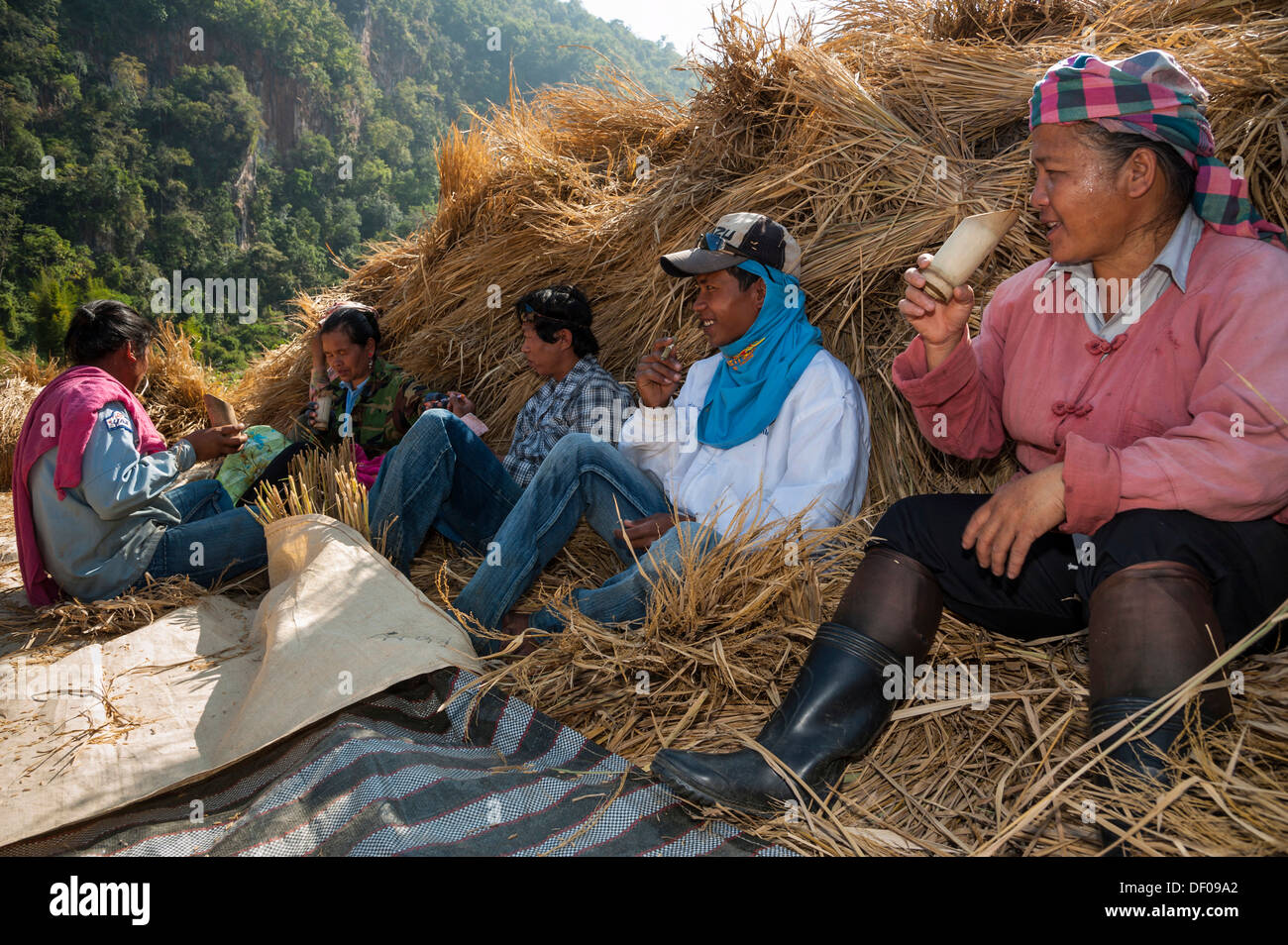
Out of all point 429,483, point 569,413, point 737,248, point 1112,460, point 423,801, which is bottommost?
point 423,801

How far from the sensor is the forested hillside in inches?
1294

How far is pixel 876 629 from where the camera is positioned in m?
1.62

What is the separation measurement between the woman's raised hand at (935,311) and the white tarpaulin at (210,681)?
132 centimetres

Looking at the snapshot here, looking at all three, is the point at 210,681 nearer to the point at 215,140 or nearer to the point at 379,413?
the point at 379,413

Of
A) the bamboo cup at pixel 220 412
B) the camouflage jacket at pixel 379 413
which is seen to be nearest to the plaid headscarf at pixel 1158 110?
the camouflage jacket at pixel 379 413

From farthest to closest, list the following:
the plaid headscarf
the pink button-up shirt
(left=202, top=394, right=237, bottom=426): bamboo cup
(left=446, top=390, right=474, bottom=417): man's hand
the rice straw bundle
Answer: (left=446, top=390, right=474, bottom=417): man's hand < (left=202, top=394, right=237, bottom=426): bamboo cup < the rice straw bundle < the plaid headscarf < the pink button-up shirt

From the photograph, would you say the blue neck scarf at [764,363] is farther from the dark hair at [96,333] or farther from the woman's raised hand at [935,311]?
the dark hair at [96,333]

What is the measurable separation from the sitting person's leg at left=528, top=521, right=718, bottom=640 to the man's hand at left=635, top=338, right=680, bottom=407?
642 mm

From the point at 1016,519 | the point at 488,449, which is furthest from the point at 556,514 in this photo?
the point at 1016,519

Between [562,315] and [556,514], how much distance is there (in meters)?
1.05

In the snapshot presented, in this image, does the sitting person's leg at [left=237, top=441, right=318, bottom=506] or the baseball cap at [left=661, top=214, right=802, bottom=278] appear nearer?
the baseball cap at [left=661, top=214, right=802, bottom=278]

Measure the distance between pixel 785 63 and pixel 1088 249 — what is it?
1960 mm

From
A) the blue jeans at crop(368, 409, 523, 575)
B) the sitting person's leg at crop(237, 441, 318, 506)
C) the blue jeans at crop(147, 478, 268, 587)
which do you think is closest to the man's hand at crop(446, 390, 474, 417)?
the sitting person's leg at crop(237, 441, 318, 506)

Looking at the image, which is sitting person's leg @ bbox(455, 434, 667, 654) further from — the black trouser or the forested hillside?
the forested hillside
